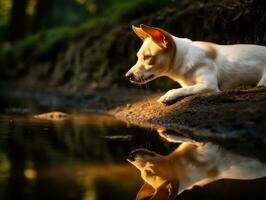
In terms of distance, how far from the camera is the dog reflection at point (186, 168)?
141 inches

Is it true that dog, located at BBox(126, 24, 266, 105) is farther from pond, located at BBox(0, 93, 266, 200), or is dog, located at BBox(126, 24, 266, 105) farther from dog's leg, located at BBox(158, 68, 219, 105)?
pond, located at BBox(0, 93, 266, 200)

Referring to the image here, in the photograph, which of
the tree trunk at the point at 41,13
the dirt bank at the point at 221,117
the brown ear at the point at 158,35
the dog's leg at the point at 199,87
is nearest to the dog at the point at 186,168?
the dirt bank at the point at 221,117

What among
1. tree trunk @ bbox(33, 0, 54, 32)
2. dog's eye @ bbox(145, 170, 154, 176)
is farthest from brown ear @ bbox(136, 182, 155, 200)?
tree trunk @ bbox(33, 0, 54, 32)

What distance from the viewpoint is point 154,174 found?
404 centimetres

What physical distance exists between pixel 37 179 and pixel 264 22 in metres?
5.84

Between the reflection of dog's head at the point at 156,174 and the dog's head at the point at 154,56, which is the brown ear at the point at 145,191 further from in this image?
the dog's head at the point at 154,56

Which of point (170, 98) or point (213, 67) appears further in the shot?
point (213, 67)

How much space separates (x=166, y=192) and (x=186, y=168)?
75 cm

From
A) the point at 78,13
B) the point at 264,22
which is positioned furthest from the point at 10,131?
the point at 78,13

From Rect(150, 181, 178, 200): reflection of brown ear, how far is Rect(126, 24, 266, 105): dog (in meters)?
3.65

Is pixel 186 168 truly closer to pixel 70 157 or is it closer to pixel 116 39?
pixel 70 157

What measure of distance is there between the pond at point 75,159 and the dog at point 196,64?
84 cm

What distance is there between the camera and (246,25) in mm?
9164

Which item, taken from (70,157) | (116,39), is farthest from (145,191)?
(116,39)
